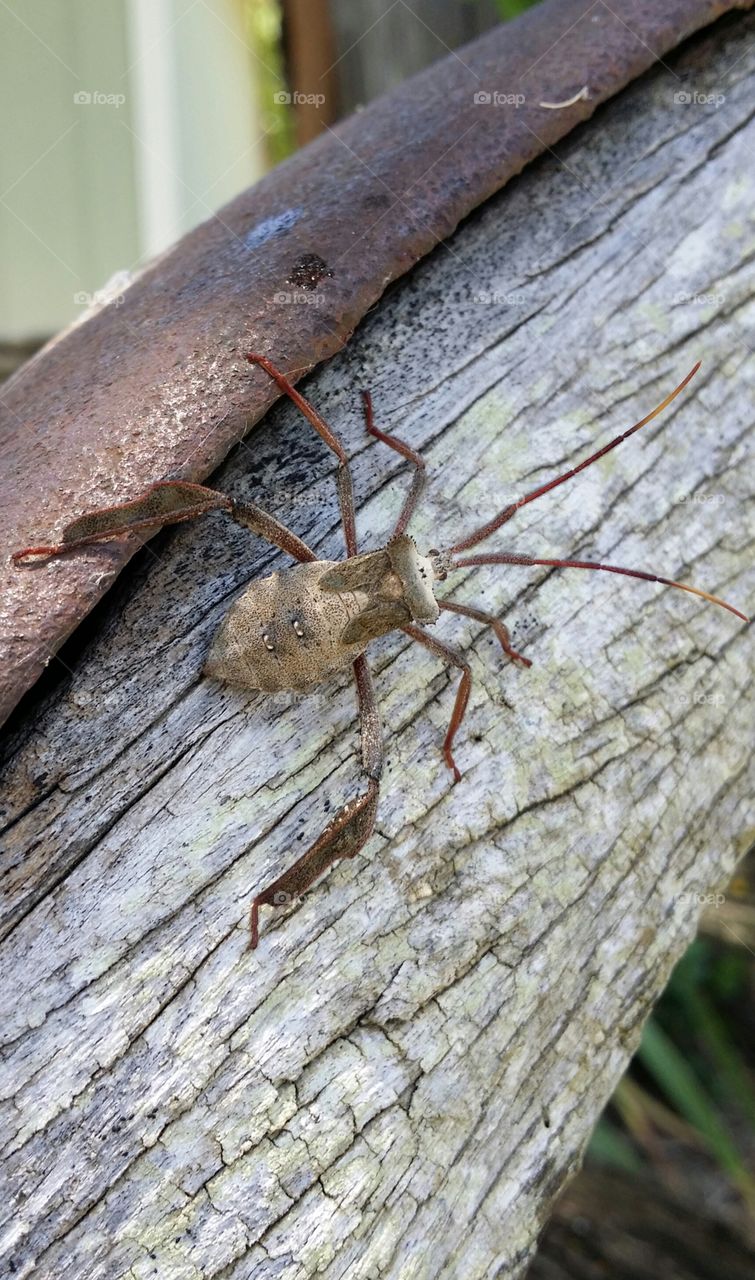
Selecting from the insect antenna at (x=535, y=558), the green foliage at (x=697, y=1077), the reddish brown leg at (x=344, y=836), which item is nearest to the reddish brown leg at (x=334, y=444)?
the insect antenna at (x=535, y=558)

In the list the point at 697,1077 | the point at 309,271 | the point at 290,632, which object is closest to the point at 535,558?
the point at 290,632

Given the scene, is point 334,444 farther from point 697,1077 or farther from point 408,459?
point 697,1077

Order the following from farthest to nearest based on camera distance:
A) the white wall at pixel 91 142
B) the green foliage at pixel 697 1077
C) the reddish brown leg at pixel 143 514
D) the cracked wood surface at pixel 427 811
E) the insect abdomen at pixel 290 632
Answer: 1. the white wall at pixel 91 142
2. the green foliage at pixel 697 1077
3. the insect abdomen at pixel 290 632
4. the reddish brown leg at pixel 143 514
5. the cracked wood surface at pixel 427 811

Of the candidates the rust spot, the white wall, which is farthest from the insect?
the white wall

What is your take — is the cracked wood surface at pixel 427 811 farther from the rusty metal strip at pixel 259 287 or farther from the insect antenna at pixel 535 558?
the rusty metal strip at pixel 259 287

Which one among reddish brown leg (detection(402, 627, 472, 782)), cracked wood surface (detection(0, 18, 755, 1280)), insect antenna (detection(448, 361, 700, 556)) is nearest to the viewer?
cracked wood surface (detection(0, 18, 755, 1280))

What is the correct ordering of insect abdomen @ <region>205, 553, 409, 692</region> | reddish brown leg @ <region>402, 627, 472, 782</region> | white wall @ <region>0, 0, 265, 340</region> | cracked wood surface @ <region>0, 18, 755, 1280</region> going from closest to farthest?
cracked wood surface @ <region>0, 18, 755, 1280</region> → insect abdomen @ <region>205, 553, 409, 692</region> → reddish brown leg @ <region>402, 627, 472, 782</region> → white wall @ <region>0, 0, 265, 340</region>

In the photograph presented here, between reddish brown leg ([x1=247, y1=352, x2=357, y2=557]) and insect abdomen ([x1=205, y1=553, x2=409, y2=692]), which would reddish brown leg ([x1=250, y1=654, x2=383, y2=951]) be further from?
reddish brown leg ([x1=247, y1=352, x2=357, y2=557])

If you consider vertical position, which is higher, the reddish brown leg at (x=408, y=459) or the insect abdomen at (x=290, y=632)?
the reddish brown leg at (x=408, y=459)
